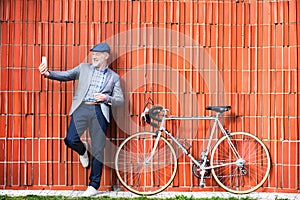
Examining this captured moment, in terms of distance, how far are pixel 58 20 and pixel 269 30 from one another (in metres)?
2.77

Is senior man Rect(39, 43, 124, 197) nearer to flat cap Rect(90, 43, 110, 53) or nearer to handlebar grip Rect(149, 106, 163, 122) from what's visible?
flat cap Rect(90, 43, 110, 53)

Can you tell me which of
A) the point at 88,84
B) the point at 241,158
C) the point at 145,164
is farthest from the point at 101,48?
the point at 241,158

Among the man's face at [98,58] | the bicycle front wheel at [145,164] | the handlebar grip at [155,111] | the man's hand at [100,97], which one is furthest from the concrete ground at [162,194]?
Result: the man's face at [98,58]

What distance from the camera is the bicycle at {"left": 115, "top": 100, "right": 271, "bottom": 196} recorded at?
9.62 m

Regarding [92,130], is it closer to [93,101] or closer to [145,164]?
[93,101]

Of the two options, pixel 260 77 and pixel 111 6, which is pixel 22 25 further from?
pixel 260 77

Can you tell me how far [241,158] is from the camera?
9.66 metres

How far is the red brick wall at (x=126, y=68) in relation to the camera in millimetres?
9797

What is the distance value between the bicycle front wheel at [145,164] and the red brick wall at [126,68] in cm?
16

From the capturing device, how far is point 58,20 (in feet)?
32.2

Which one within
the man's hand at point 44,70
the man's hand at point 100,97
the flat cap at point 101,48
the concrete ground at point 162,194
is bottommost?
the concrete ground at point 162,194

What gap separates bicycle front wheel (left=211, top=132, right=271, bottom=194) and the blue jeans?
148cm

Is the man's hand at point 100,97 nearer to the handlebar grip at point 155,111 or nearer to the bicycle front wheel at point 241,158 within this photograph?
the handlebar grip at point 155,111

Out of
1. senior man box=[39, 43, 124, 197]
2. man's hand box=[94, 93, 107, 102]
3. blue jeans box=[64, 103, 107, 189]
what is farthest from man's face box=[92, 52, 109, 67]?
blue jeans box=[64, 103, 107, 189]
